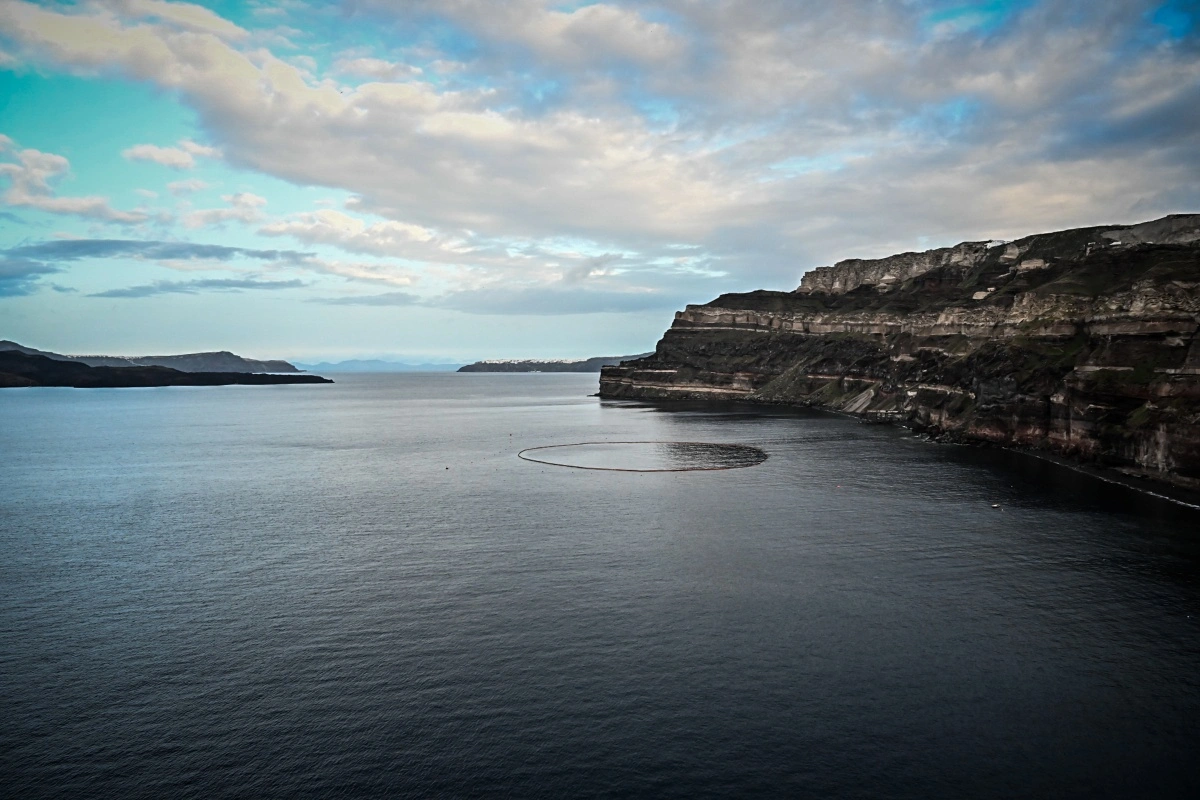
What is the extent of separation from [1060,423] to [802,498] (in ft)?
185

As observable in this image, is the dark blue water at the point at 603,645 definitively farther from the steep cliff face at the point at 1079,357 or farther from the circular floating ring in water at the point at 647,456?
the circular floating ring in water at the point at 647,456

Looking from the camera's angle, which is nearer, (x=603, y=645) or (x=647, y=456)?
(x=603, y=645)

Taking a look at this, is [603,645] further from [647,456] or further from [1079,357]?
[1079,357]

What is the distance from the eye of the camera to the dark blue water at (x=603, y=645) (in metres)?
31.2

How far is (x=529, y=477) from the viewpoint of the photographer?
10550 cm

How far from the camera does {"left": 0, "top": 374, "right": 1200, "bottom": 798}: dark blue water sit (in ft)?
102

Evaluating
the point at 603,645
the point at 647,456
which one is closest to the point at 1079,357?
the point at 647,456

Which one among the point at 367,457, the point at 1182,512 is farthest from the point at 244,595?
the point at 1182,512

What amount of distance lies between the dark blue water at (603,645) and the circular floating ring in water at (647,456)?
26.8 metres

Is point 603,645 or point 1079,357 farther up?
point 1079,357

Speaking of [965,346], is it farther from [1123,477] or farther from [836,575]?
[836,575]

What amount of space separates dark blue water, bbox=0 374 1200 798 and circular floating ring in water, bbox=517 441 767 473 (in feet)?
88.1

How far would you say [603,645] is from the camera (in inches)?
1705

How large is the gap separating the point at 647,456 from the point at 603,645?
86.8m
